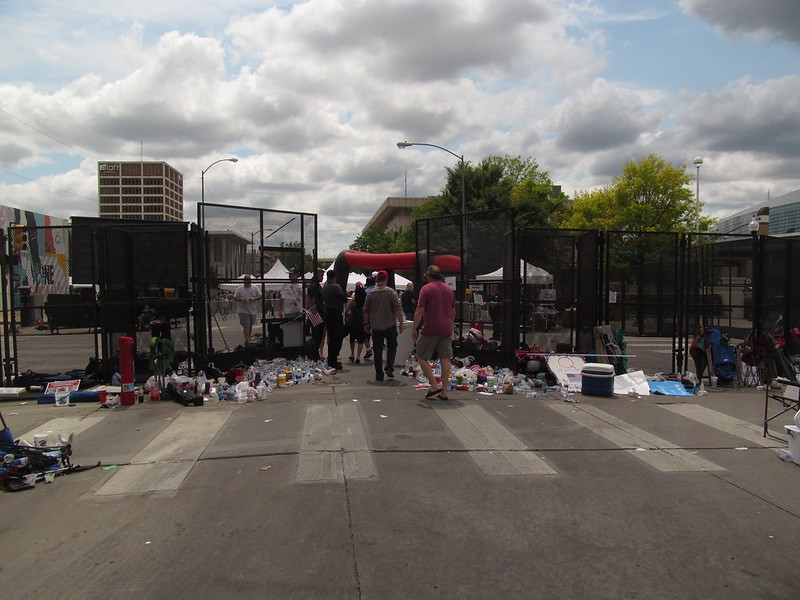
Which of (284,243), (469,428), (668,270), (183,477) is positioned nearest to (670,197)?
(668,270)

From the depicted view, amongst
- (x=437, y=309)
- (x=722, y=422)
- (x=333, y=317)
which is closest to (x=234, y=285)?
(x=333, y=317)

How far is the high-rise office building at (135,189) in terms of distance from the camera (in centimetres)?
19066

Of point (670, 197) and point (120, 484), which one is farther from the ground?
point (670, 197)

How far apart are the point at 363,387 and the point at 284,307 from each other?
9.66 feet

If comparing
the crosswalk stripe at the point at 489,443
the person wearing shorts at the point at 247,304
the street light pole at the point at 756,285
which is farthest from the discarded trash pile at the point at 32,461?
the street light pole at the point at 756,285

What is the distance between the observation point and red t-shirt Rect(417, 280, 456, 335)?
345 inches

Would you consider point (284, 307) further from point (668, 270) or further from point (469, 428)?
point (668, 270)

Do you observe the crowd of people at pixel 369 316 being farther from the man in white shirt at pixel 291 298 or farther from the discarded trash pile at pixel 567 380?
the discarded trash pile at pixel 567 380

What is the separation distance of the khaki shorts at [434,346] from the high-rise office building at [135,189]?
197 meters

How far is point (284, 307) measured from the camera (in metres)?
11.5

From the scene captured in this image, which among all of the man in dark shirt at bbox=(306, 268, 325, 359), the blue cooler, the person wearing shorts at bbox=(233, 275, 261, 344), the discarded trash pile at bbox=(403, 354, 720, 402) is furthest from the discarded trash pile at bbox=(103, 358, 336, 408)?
the blue cooler

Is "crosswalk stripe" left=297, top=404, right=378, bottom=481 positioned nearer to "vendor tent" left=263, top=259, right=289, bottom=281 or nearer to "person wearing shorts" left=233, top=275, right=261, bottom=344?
"person wearing shorts" left=233, top=275, right=261, bottom=344

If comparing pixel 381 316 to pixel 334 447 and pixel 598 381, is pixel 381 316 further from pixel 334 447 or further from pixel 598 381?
pixel 334 447

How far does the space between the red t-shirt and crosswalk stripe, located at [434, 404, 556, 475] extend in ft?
4.00
